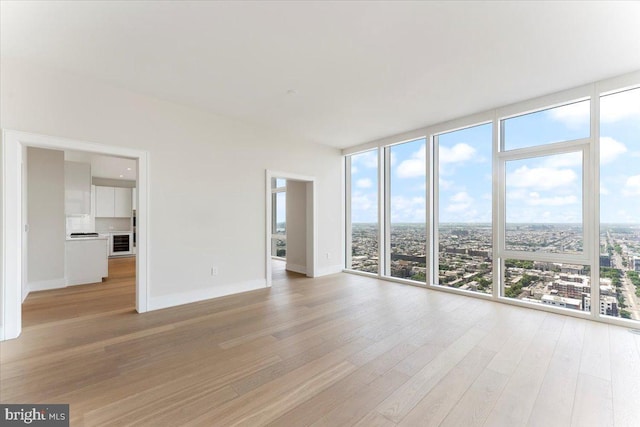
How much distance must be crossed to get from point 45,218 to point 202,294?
3186 mm

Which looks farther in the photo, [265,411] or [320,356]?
[320,356]

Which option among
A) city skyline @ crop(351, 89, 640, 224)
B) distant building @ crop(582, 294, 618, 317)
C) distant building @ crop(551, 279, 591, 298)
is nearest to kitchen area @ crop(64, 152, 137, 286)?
city skyline @ crop(351, 89, 640, 224)

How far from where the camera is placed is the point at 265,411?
169 cm

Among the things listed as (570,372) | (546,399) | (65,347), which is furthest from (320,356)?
(65,347)

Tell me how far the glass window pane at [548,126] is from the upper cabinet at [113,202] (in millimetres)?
10287

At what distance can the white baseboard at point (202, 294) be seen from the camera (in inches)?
141

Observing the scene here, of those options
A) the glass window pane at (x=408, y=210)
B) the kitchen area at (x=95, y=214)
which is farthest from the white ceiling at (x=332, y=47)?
the kitchen area at (x=95, y=214)

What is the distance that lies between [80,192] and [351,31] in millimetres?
6424

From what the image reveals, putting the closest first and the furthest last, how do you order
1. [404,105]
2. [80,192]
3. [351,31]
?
[351,31] → [404,105] → [80,192]

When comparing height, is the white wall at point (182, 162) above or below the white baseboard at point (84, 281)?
above

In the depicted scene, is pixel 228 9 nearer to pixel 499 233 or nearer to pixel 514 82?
pixel 514 82

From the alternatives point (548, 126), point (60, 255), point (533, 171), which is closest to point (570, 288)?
point (533, 171)

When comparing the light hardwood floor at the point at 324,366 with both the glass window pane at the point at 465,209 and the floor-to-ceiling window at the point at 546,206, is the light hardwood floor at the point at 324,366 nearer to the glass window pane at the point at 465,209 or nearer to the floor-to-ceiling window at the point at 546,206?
the floor-to-ceiling window at the point at 546,206

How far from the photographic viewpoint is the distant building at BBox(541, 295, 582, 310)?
3.35 metres
